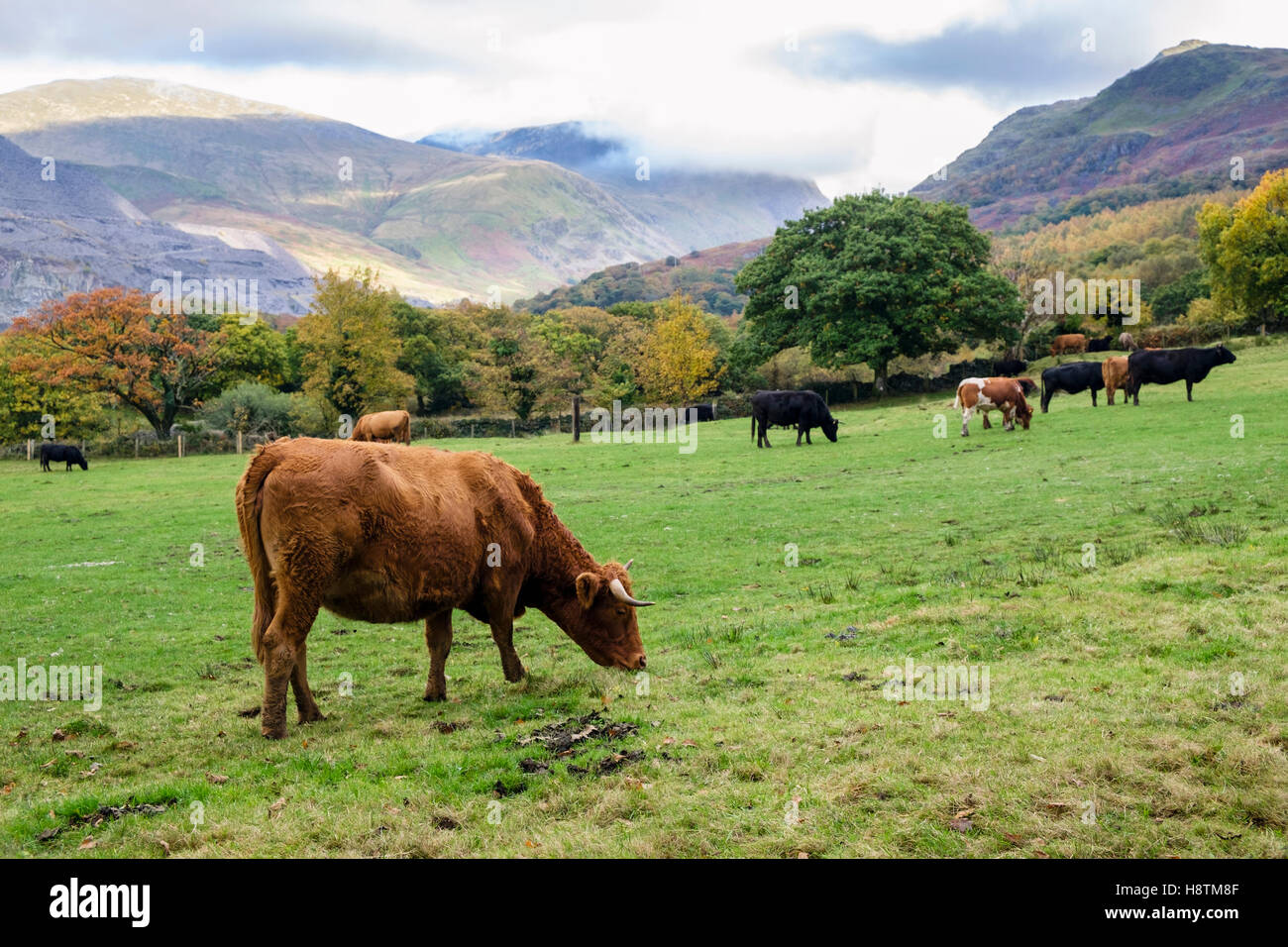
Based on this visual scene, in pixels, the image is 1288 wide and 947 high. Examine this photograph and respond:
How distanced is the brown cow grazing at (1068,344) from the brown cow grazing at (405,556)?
205 feet

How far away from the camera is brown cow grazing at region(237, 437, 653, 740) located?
758 centimetres

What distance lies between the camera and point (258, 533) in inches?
307

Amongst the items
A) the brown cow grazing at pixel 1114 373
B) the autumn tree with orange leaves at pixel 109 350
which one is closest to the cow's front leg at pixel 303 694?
the brown cow grazing at pixel 1114 373

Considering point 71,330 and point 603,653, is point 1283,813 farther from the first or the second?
point 71,330

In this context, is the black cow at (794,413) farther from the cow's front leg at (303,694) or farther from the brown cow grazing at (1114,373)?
the cow's front leg at (303,694)

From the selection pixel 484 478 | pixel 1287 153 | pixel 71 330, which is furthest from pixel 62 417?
pixel 1287 153

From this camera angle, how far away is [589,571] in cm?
959

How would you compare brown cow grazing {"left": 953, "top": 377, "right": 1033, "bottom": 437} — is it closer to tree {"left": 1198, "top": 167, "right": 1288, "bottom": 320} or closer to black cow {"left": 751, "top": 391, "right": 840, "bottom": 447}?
black cow {"left": 751, "top": 391, "right": 840, "bottom": 447}

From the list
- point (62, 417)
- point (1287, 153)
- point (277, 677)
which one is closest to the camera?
point (277, 677)

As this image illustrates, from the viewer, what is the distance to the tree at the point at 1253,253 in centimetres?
5416

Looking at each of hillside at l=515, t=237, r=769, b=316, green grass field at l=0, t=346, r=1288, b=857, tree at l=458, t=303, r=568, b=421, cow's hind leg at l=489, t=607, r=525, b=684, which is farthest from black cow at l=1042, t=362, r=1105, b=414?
hillside at l=515, t=237, r=769, b=316

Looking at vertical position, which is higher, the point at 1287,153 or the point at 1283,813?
the point at 1287,153

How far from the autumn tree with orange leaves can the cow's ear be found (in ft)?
178
